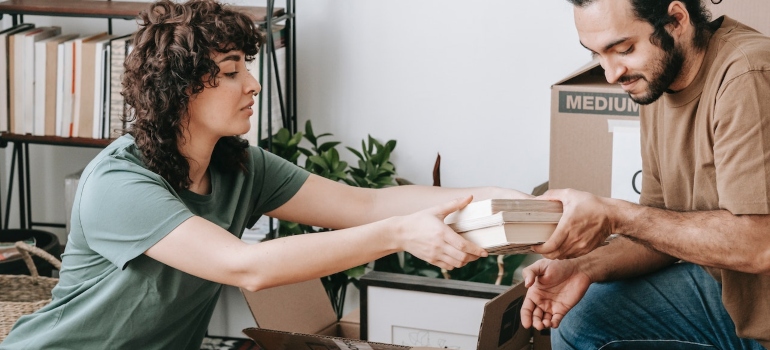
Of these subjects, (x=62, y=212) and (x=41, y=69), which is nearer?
(x=41, y=69)

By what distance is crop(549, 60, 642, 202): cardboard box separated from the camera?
85.0 inches

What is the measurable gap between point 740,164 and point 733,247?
0.13 metres

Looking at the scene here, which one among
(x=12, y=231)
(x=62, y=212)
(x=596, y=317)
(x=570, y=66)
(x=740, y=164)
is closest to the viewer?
(x=740, y=164)

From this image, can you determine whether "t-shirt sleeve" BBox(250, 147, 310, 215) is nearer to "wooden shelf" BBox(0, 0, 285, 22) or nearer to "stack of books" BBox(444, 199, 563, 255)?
"stack of books" BBox(444, 199, 563, 255)

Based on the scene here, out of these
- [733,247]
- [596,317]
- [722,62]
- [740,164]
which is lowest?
[596,317]

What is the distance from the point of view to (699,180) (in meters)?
1.67

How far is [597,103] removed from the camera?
2.16m

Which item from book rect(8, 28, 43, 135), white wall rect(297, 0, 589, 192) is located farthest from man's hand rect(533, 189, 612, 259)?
book rect(8, 28, 43, 135)

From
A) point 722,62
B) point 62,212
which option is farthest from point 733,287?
point 62,212

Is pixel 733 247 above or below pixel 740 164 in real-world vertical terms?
below

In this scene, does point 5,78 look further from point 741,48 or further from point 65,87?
point 741,48

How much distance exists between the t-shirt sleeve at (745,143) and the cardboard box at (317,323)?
20.2 inches

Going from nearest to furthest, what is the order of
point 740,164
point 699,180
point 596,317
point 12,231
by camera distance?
point 740,164 < point 699,180 < point 596,317 < point 12,231

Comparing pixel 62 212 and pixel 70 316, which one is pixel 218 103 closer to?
pixel 70 316
